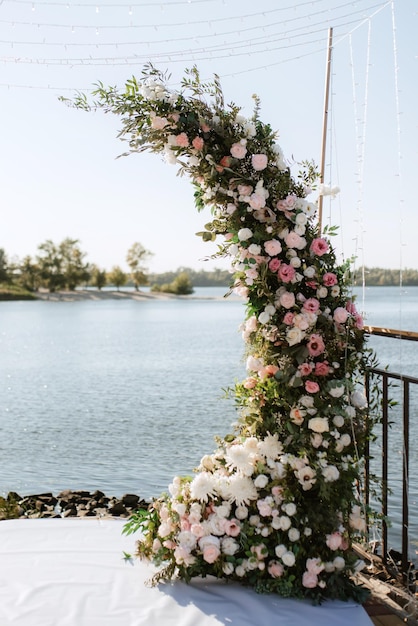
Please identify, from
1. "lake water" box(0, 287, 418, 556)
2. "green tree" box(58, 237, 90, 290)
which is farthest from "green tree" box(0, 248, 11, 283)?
"lake water" box(0, 287, 418, 556)

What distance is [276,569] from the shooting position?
8.57 ft

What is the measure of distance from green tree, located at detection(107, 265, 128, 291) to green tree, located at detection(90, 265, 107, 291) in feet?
1.38

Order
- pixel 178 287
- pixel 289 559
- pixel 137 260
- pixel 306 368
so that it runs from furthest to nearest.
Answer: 1. pixel 178 287
2. pixel 137 260
3. pixel 306 368
4. pixel 289 559

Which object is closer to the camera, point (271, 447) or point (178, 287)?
point (271, 447)

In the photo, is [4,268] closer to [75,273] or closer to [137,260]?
[75,273]

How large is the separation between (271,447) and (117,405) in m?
9.57

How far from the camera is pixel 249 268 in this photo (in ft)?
9.14

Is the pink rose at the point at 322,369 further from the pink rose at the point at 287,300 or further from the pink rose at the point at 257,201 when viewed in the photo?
the pink rose at the point at 257,201

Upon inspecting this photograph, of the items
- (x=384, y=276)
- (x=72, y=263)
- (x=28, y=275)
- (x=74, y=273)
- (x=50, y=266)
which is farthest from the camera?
(x=74, y=273)

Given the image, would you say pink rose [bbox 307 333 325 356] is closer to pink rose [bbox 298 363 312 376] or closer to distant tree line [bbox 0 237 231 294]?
pink rose [bbox 298 363 312 376]

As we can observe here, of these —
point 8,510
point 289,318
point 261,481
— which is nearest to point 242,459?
point 261,481

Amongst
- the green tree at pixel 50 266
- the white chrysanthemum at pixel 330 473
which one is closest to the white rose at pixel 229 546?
the white chrysanthemum at pixel 330 473

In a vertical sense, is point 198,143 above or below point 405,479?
above

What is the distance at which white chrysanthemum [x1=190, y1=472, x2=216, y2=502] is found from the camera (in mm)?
2734
